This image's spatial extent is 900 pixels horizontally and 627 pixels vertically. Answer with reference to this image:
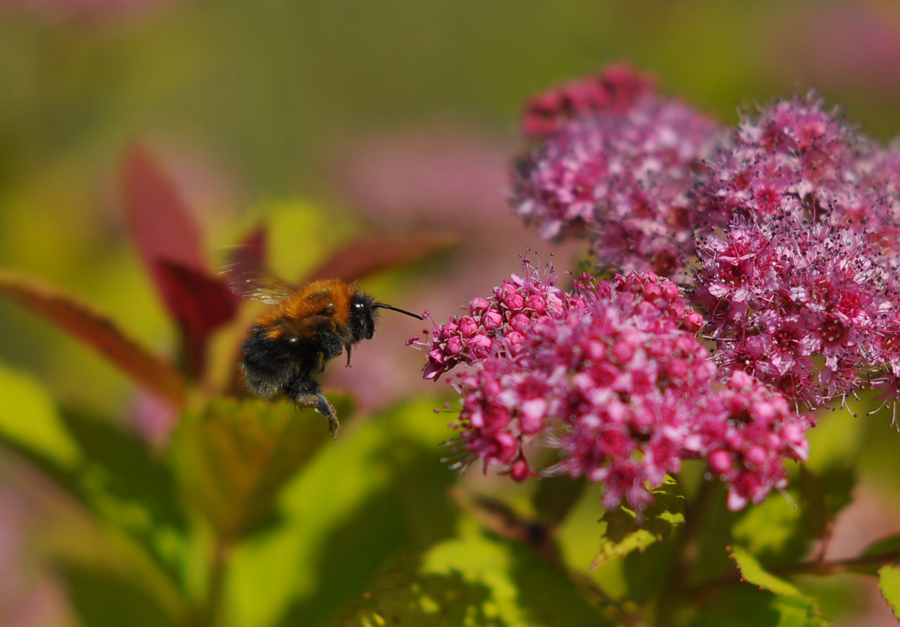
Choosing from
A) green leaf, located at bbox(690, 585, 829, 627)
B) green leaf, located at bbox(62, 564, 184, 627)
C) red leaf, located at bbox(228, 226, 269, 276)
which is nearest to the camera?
green leaf, located at bbox(690, 585, 829, 627)

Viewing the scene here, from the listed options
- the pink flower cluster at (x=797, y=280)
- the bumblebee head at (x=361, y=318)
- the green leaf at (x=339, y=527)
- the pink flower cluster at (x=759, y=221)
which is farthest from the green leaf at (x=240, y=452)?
the pink flower cluster at (x=797, y=280)

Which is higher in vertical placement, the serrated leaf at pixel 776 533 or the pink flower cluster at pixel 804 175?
the pink flower cluster at pixel 804 175

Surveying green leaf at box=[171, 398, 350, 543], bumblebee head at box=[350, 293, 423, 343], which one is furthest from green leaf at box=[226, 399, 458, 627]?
bumblebee head at box=[350, 293, 423, 343]

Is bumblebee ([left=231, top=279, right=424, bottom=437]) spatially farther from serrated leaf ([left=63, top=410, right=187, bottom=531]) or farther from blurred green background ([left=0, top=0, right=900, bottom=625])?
blurred green background ([left=0, top=0, right=900, bottom=625])

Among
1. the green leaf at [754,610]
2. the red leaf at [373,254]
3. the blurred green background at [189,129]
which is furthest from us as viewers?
the blurred green background at [189,129]

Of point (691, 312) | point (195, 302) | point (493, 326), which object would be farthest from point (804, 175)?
point (195, 302)

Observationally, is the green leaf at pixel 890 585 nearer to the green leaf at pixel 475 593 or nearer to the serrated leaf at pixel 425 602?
the green leaf at pixel 475 593

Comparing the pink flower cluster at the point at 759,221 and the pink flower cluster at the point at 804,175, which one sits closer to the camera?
the pink flower cluster at the point at 759,221

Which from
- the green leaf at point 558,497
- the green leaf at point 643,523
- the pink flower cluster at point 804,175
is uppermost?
the pink flower cluster at point 804,175

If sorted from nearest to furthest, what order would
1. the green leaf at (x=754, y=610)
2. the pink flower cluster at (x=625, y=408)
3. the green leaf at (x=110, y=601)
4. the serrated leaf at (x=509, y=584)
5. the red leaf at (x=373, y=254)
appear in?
the pink flower cluster at (x=625, y=408)
the green leaf at (x=754, y=610)
the serrated leaf at (x=509, y=584)
the red leaf at (x=373, y=254)
the green leaf at (x=110, y=601)
